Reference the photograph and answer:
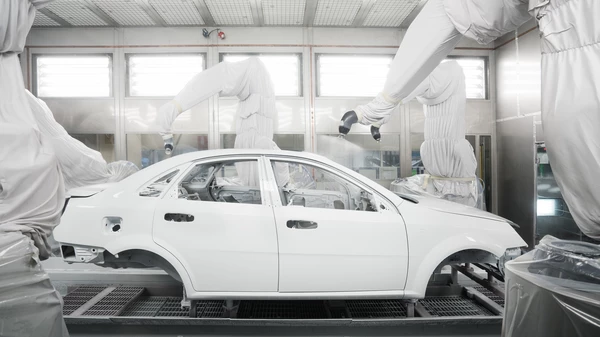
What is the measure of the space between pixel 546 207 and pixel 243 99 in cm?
530

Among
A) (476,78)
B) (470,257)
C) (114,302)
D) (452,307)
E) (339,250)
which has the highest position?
(476,78)

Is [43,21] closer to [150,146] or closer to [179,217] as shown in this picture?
[150,146]

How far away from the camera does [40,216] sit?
5.87 feet

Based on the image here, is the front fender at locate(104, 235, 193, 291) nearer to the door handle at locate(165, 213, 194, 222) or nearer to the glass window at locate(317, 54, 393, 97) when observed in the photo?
the door handle at locate(165, 213, 194, 222)

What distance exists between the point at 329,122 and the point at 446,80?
2.51 meters

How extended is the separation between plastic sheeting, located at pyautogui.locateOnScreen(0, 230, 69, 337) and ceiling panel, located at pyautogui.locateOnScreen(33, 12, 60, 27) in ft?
19.5

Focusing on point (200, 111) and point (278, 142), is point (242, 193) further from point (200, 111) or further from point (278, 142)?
point (200, 111)

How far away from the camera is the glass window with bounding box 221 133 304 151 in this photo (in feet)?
20.3

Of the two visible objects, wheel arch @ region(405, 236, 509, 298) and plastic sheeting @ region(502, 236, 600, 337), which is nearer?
plastic sheeting @ region(502, 236, 600, 337)

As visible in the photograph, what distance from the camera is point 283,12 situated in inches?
219

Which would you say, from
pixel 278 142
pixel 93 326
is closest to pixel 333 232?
pixel 93 326

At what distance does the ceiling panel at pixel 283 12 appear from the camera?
5234 millimetres

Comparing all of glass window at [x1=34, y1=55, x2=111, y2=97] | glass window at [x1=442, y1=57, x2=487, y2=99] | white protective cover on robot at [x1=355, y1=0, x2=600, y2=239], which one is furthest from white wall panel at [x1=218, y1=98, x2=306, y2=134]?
white protective cover on robot at [x1=355, y1=0, x2=600, y2=239]

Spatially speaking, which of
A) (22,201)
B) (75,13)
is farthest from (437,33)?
(75,13)
